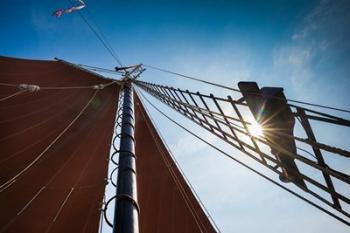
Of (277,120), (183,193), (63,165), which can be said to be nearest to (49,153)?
(63,165)

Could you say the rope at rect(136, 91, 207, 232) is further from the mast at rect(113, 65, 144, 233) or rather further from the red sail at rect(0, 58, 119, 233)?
the mast at rect(113, 65, 144, 233)

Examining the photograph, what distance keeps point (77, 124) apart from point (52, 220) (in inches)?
131

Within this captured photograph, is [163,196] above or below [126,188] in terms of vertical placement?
above

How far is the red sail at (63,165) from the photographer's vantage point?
5.07 meters

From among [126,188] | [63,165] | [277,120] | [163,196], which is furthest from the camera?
[63,165]

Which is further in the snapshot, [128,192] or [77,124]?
[77,124]

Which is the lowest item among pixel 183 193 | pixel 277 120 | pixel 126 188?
pixel 277 120

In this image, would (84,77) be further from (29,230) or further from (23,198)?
(29,230)

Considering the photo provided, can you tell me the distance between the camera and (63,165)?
621 cm

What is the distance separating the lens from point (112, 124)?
28.4 feet

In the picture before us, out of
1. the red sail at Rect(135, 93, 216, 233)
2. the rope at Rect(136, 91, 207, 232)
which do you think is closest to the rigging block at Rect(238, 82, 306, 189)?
the rope at Rect(136, 91, 207, 232)

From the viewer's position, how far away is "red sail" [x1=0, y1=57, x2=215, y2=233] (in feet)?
16.6

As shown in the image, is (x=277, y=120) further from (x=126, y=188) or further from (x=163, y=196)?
(x=163, y=196)

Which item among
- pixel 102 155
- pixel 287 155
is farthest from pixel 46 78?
pixel 287 155
